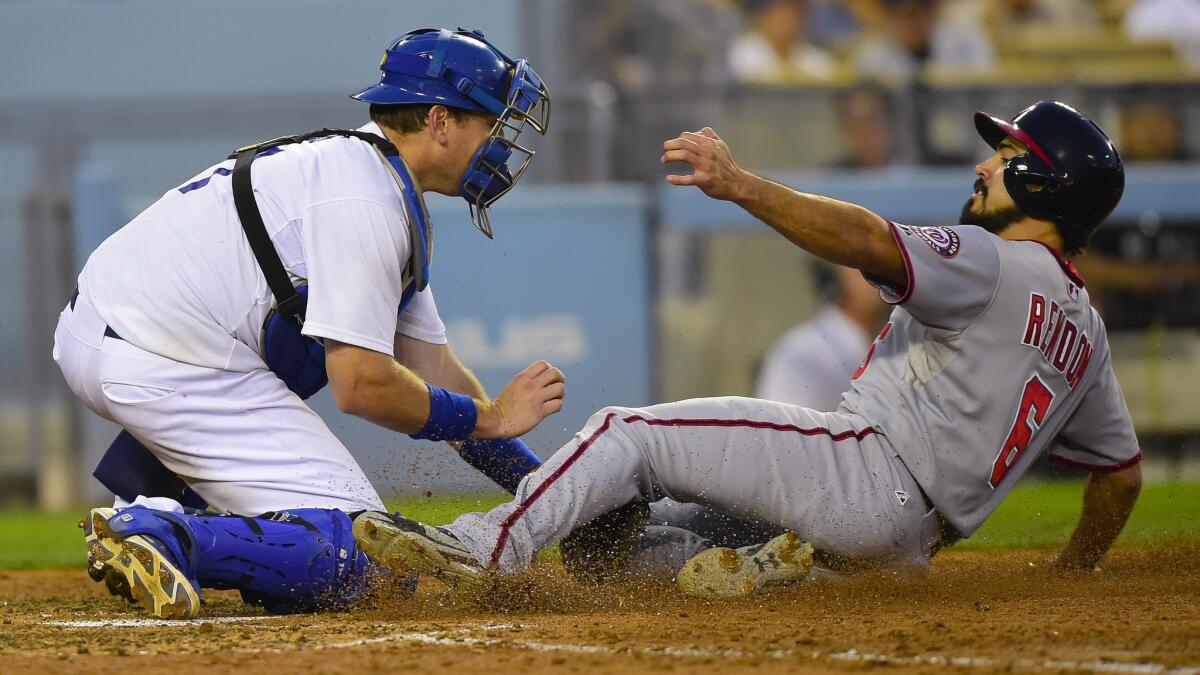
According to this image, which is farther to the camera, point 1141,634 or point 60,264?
point 60,264

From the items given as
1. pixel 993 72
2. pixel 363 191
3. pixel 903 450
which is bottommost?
pixel 903 450

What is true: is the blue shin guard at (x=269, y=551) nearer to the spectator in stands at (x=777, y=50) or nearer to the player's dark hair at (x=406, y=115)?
the player's dark hair at (x=406, y=115)

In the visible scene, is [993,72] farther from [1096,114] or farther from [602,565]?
[602,565]

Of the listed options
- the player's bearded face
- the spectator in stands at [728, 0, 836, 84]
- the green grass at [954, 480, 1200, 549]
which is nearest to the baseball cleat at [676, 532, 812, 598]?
the player's bearded face

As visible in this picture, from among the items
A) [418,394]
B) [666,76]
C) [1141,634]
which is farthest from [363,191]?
[666,76]

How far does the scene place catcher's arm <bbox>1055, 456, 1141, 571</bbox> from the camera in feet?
15.7

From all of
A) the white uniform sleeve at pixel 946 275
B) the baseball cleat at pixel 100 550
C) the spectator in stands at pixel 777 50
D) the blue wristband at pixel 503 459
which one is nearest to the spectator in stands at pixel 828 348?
the spectator in stands at pixel 777 50

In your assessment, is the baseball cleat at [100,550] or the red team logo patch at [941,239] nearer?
the baseball cleat at [100,550]

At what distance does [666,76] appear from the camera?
1100 centimetres

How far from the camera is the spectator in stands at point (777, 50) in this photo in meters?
11.5

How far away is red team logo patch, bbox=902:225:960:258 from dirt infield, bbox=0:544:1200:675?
1.03 m

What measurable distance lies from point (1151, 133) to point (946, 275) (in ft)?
23.0

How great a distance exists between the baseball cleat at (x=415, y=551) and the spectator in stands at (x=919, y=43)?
844 centimetres

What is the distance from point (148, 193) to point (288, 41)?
127 inches
